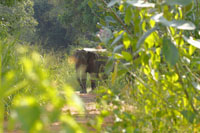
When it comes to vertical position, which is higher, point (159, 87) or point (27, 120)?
point (27, 120)

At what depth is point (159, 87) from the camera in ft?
6.21

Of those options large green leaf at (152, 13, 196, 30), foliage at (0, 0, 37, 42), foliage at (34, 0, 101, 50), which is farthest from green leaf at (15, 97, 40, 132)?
foliage at (34, 0, 101, 50)

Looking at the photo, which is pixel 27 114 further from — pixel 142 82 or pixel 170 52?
pixel 142 82

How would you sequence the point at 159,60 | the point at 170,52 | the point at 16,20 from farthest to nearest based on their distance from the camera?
the point at 16,20 < the point at 159,60 < the point at 170,52

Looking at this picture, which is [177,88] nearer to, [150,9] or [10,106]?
[150,9]

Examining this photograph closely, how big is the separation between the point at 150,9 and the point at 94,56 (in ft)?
23.8

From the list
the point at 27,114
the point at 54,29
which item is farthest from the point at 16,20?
the point at 54,29

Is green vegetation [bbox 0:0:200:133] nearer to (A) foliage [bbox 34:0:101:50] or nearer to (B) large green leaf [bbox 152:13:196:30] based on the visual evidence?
(B) large green leaf [bbox 152:13:196:30]

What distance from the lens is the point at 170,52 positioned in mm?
1349

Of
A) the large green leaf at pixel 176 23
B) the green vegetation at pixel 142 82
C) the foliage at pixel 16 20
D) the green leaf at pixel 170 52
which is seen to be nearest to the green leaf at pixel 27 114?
the green vegetation at pixel 142 82

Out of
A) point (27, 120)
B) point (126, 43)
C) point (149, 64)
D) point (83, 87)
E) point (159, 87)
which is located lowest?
point (83, 87)

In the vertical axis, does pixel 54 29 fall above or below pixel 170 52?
below

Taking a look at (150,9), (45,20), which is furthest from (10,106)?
(45,20)

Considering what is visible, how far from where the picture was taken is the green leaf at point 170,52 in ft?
4.34
